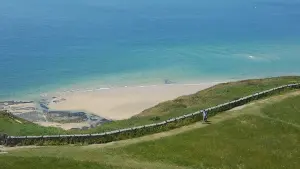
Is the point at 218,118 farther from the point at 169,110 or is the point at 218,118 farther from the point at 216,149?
the point at 169,110

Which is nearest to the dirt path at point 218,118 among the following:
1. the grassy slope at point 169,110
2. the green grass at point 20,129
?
the grassy slope at point 169,110

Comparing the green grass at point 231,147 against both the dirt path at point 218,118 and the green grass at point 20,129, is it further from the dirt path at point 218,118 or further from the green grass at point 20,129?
the green grass at point 20,129

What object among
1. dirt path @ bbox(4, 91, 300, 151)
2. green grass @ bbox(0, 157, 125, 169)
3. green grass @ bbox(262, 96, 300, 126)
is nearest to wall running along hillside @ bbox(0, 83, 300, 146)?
dirt path @ bbox(4, 91, 300, 151)

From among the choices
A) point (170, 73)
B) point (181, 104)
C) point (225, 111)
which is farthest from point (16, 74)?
point (225, 111)

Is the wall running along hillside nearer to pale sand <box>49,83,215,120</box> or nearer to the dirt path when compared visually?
the dirt path

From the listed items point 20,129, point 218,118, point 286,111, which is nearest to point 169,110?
point 218,118
